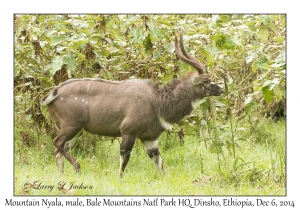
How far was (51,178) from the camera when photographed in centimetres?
719

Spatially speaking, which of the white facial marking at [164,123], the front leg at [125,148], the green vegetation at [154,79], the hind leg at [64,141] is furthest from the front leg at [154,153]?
the hind leg at [64,141]

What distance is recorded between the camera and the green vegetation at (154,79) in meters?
6.97

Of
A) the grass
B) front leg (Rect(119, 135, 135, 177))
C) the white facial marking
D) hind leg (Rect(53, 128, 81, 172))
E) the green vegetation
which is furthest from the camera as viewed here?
the white facial marking

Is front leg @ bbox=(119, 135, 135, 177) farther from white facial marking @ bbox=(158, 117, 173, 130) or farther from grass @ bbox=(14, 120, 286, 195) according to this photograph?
white facial marking @ bbox=(158, 117, 173, 130)

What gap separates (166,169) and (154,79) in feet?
4.62

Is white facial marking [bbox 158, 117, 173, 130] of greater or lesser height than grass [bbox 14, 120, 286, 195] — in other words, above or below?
above

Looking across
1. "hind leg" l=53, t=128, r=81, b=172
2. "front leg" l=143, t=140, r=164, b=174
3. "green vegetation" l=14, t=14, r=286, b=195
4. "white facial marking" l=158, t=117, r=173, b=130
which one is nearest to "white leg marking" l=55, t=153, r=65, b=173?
"hind leg" l=53, t=128, r=81, b=172

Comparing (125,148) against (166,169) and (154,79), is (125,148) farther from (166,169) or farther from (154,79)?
(154,79)

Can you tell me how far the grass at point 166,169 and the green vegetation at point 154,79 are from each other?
0.01 meters

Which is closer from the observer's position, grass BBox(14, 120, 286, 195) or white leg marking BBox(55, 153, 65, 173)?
grass BBox(14, 120, 286, 195)

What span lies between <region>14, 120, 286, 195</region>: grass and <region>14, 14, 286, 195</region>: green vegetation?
0.01 metres

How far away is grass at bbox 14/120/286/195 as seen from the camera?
22.2 ft
